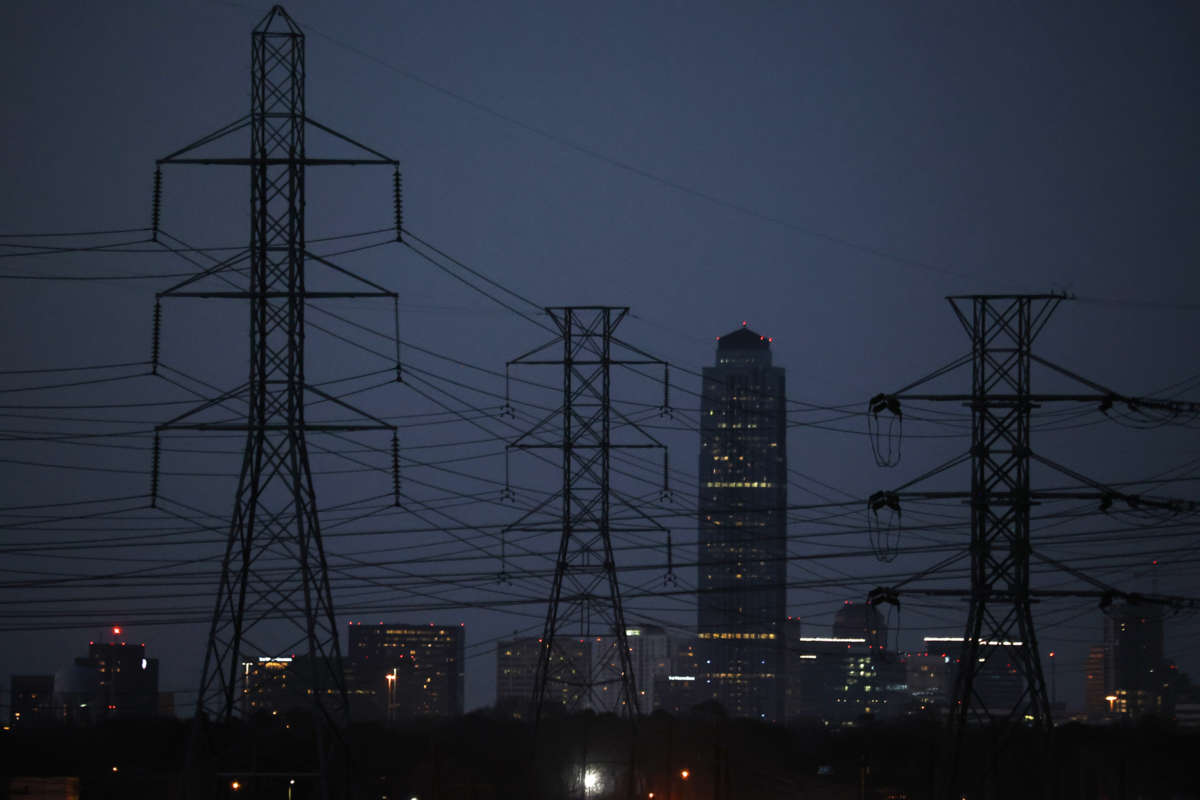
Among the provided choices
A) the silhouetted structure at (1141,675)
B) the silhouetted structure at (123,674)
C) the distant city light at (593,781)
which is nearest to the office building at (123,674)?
the silhouetted structure at (123,674)

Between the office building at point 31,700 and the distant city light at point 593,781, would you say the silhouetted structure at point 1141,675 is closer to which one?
the distant city light at point 593,781

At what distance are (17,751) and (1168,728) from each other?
67118 mm

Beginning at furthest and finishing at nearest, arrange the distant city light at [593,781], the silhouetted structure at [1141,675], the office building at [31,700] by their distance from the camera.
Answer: the silhouetted structure at [1141,675], the office building at [31,700], the distant city light at [593,781]

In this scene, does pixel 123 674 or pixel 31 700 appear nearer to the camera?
pixel 31 700

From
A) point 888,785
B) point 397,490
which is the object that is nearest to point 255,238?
point 397,490

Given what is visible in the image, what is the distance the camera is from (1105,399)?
41844mm

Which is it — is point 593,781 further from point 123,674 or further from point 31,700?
point 123,674

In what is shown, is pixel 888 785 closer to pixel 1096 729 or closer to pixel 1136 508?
pixel 1096 729

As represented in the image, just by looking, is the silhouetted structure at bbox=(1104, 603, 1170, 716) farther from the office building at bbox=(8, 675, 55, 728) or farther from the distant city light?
the office building at bbox=(8, 675, 55, 728)

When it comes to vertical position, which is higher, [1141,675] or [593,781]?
[1141,675]

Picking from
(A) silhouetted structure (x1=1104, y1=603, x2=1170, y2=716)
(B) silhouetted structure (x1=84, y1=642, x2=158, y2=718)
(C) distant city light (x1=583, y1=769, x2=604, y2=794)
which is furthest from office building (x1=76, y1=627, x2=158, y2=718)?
(A) silhouetted structure (x1=1104, y1=603, x2=1170, y2=716)

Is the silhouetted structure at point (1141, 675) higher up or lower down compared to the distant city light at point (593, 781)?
higher up

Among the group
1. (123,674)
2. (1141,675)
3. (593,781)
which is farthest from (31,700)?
(1141,675)

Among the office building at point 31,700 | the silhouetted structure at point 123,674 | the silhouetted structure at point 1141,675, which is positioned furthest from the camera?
the silhouetted structure at point 123,674
